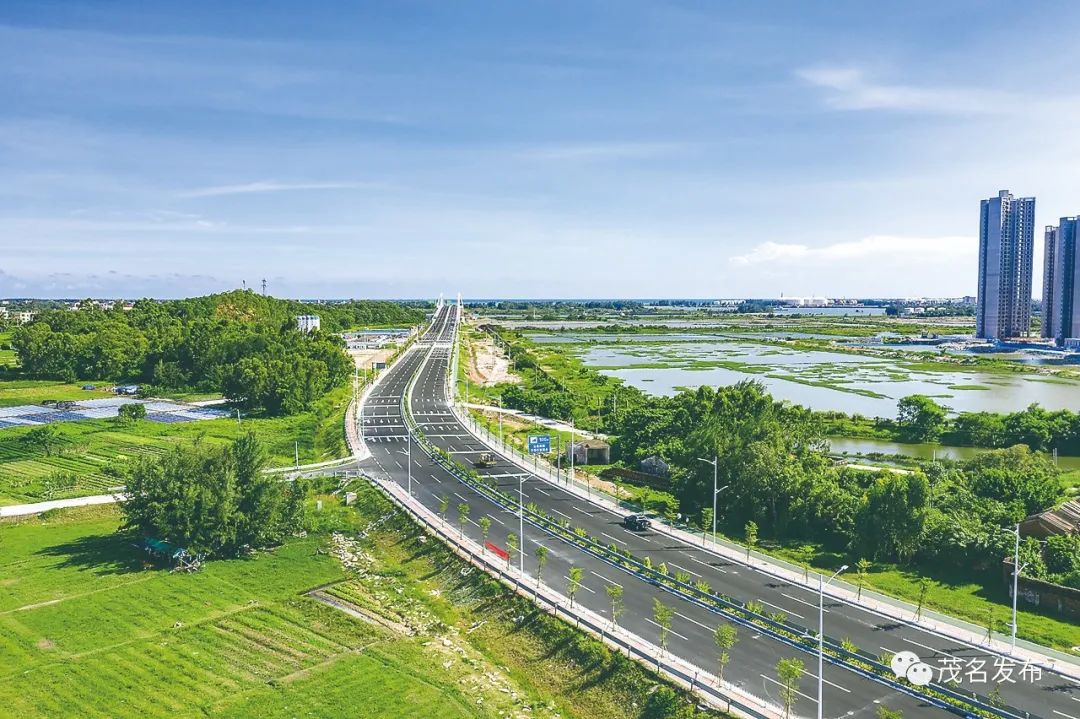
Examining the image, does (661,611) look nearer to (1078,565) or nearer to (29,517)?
(1078,565)

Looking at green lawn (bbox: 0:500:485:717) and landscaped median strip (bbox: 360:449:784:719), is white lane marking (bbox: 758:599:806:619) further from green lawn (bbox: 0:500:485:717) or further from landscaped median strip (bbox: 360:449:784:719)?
green lawn (bbox: 0:500:485:717)

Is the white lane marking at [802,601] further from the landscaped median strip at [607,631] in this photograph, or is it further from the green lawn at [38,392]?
the green lawn at [38,392]

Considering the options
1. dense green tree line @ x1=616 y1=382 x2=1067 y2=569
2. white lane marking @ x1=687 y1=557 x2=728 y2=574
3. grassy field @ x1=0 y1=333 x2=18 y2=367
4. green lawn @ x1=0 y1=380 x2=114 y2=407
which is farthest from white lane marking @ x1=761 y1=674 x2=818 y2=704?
grassy field @ x1=0 y1=333 x2=18 y2=367

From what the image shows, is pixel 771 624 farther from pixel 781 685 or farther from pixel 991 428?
pixel 991 428

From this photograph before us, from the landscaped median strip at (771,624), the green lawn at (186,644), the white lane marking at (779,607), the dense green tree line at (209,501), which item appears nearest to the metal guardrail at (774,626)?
the landscaped median strip at (771,624)

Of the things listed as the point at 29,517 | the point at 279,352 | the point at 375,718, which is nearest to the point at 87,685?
the point at 375,718

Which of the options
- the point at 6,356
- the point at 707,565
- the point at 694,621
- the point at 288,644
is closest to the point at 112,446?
the point at 288,644
